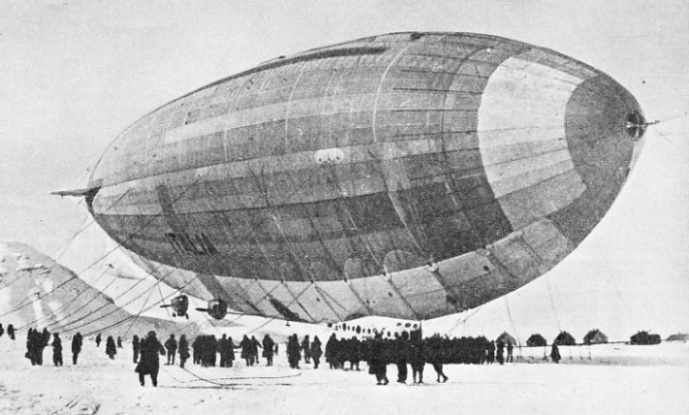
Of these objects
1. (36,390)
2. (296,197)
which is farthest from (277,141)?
(36,390)

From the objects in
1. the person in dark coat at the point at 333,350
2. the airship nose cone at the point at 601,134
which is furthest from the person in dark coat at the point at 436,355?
the person in dark coat at the point at 333,350

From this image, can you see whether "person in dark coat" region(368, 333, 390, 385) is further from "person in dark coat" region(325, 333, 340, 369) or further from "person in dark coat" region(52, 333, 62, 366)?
"person in dark coat" region(52, 333, 62, 366)

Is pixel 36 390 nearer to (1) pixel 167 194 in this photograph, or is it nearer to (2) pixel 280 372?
(2) pixel 280 372

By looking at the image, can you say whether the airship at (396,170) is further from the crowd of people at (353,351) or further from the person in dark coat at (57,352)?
the person in dark coat at (57,352)

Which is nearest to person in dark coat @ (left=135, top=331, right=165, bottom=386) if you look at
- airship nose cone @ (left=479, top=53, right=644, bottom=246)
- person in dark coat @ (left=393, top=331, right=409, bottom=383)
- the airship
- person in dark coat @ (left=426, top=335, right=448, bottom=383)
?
person in dark coat @ (left=393, top=331, right=409, bottom=383)

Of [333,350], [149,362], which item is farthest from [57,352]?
[333,350]

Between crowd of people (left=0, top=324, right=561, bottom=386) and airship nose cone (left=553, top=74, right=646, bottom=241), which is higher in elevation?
airship nose cone (left=553, top=74, right=646, bottom=241)
